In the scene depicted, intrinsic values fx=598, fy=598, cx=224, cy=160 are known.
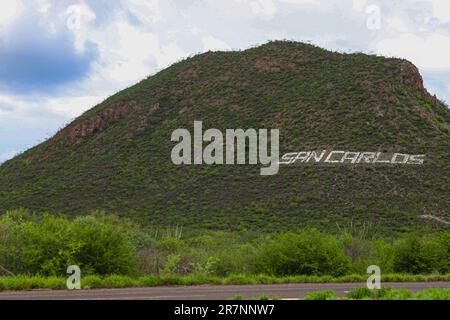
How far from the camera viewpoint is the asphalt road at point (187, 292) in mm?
13477

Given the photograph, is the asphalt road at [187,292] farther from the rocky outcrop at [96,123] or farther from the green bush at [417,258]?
the rocky outcrop at [96,123]

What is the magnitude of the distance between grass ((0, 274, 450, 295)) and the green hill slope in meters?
→ 24.6

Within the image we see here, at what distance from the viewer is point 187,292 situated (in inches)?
585

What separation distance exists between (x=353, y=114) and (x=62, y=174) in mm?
31667

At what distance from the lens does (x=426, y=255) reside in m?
21.6

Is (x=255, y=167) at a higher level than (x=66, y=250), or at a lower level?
higher

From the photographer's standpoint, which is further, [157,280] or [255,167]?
[255,167]

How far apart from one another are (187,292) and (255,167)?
138ft

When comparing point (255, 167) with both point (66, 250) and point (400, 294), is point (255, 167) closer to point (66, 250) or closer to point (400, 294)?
point (66, 250)

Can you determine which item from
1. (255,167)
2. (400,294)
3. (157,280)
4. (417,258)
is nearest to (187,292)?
(157,280)

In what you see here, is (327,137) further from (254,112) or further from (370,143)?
(254,112)

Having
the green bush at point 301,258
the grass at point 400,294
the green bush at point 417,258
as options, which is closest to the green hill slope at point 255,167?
the green bush at point 417,258

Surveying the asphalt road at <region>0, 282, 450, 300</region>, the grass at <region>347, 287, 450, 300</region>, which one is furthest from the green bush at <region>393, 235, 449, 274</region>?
the grass at <region>347, 287, 450, 300</region>

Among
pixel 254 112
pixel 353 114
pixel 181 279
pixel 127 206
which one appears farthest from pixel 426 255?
pixel 254 112
